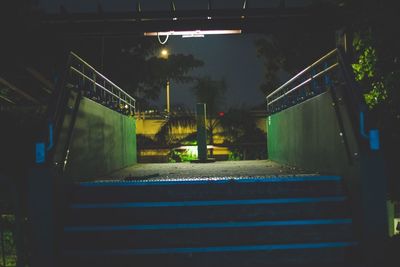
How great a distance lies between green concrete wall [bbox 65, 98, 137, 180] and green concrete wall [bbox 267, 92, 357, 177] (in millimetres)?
4258

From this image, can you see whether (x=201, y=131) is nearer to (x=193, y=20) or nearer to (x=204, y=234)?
(x=193, y=20)

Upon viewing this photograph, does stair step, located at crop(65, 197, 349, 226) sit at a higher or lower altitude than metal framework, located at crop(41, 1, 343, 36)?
lower

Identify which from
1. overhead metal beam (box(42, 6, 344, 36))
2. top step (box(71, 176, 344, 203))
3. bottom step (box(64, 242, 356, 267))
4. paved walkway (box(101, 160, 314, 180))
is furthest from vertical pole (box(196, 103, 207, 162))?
bottom step (box(64, 242, 356, 267))

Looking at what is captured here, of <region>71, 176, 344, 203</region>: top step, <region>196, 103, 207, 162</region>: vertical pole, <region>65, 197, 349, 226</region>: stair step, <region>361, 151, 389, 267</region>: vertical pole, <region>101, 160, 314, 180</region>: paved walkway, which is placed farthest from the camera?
<region>196, 103, 207, 162</region>: vertical pole

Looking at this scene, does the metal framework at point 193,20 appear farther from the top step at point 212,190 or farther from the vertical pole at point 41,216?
the vertical pole at point 41,216

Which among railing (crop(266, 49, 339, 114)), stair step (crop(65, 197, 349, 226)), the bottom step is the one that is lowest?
the bottom step

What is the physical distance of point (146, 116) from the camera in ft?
92.1

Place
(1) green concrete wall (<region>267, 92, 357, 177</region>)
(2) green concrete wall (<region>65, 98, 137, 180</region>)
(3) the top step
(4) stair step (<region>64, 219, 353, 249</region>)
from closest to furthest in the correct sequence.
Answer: (4) stair step (<region>64, 219, 353, 249</region>) → (3) the top step → (1) green concrete wall (<region>267, 92, 357, 177</region>) → (2) green concrete wall (<region>65, 98, 137, 180</region>)

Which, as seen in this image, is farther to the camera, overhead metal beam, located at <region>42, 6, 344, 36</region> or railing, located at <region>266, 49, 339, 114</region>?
overhead metal beam, located at <region>42, 6, 344, 36</region>

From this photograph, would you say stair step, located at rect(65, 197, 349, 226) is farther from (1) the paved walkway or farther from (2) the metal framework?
(2) the metal framework

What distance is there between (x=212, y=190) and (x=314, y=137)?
274 centimetres

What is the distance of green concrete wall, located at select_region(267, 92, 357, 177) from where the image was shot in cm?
646

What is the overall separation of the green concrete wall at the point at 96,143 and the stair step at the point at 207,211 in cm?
92

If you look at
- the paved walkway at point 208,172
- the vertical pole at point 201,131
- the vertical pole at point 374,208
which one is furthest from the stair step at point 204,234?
the vertical pole at point 201,131
